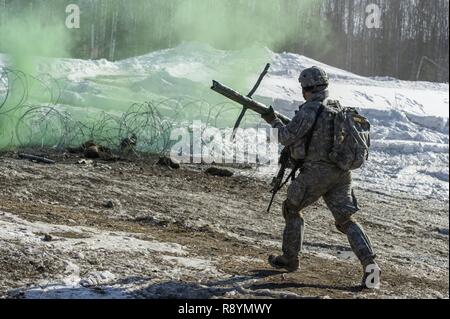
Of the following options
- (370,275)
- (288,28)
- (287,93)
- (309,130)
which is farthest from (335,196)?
(288,28)

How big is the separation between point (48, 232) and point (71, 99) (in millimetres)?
11636

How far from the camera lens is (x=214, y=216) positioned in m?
9.18

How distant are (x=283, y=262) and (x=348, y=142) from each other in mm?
1162

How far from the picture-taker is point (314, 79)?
19.4 ft

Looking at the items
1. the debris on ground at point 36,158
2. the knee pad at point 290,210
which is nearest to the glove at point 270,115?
the knee pad at point 290,210

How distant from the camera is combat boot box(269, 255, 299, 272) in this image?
239 inches

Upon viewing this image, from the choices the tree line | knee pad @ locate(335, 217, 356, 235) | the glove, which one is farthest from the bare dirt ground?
the tree line

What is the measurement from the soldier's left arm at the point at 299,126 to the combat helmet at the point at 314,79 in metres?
0.20

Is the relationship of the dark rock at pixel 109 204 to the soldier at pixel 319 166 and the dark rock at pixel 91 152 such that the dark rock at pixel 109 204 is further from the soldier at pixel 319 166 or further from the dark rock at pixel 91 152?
the dark rock at pixel 91 152

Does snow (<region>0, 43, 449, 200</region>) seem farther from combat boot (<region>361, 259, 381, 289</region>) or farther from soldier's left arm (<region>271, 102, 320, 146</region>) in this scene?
soldier's left arm (<region>271, 102, 320, 146</region>)

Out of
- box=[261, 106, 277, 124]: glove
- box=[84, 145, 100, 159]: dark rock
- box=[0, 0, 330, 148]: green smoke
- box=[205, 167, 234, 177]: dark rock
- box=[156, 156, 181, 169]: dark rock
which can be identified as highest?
box=[0, 0, 330, 148]: green smoke

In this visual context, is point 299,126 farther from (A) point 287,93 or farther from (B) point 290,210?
(A) point 287,93

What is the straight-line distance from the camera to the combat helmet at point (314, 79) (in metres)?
5.90

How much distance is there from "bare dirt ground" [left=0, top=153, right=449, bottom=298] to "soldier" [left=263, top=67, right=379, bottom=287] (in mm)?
455
